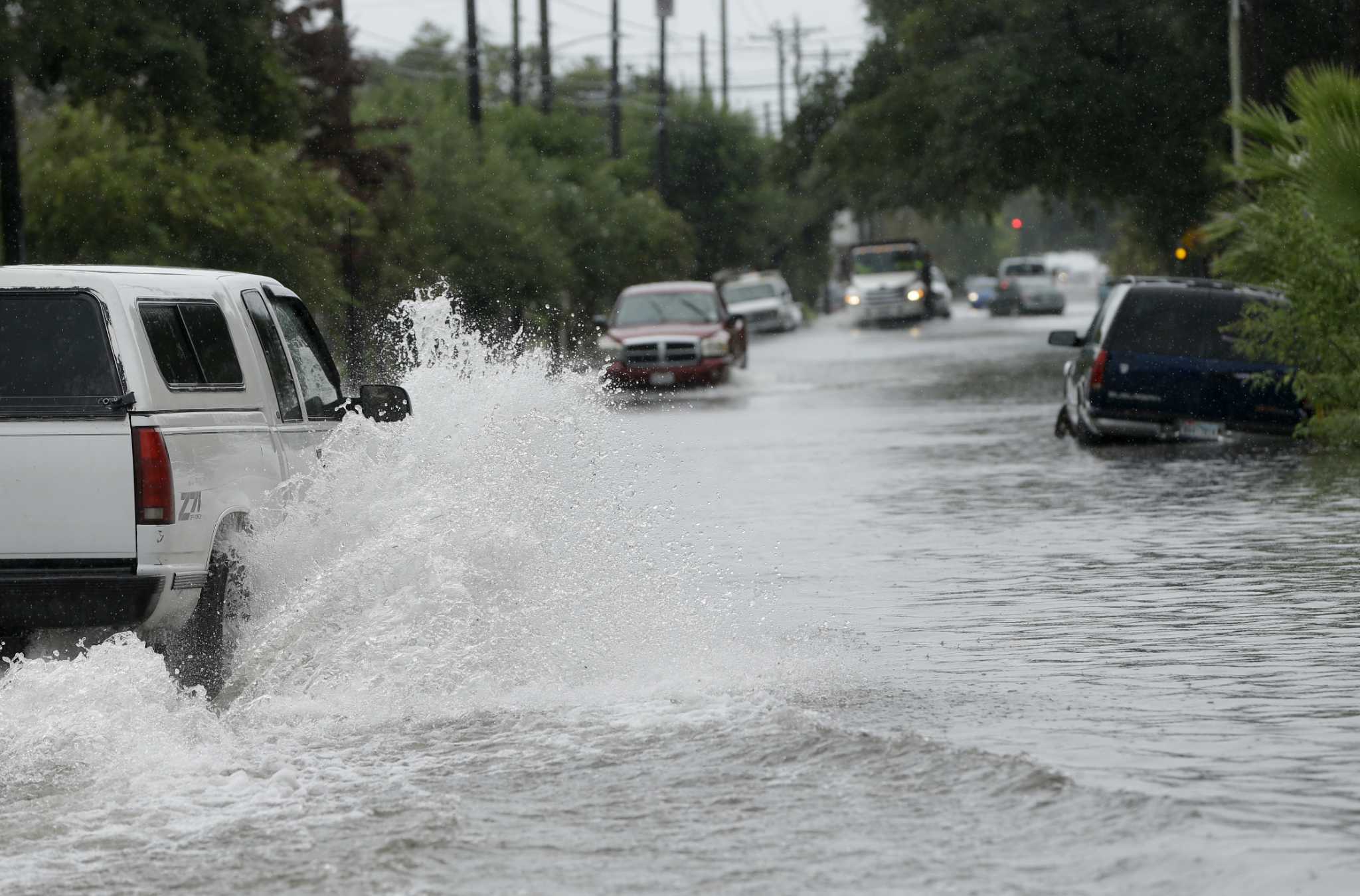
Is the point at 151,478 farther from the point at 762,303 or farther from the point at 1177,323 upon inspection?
the point at 762,303

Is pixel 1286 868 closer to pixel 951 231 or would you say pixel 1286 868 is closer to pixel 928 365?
pixel 928 365

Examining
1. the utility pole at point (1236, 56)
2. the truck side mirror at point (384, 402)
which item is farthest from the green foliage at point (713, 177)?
the truck side mirror at point (384, 402)

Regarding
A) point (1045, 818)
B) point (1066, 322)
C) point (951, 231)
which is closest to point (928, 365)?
point (1066, 322)

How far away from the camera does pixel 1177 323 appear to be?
2188cm

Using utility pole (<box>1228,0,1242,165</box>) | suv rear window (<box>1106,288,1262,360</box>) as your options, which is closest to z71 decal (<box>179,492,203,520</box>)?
suv rear window (<box>1106,288,1262,360</box>)

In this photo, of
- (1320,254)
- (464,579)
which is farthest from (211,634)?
(1320,254)

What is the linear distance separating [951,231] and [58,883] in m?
165

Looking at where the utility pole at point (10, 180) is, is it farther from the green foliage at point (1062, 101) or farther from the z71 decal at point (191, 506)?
the green foliage at point (1062, 101)

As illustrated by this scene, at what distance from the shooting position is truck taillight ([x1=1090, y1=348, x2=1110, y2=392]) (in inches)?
856

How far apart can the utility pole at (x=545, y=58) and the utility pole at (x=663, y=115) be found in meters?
5.99

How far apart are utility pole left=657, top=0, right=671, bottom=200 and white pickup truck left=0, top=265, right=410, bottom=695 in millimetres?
57082

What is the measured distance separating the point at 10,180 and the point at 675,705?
19.1 m

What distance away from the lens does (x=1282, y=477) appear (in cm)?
1830

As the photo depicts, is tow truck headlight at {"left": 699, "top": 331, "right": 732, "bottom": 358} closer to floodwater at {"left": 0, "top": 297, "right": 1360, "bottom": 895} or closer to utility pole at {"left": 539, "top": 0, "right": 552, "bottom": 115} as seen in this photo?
floodwater at {"left": 0, "top": 297, "right": 1360, "bottom": 895}
